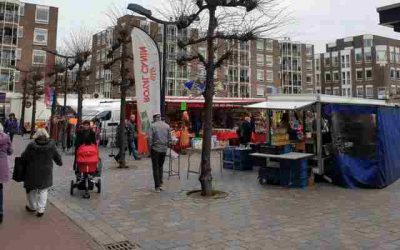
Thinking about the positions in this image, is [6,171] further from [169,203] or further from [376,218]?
[376,218]

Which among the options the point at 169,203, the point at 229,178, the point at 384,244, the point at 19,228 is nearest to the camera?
the point at 384,244

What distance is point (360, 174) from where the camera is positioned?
11.1 metres

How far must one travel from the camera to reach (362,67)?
91.2 meters

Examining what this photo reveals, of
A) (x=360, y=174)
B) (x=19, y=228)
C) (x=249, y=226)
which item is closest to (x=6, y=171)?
(x=19, y=228)

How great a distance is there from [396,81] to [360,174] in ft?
282

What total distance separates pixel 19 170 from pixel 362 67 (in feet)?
301

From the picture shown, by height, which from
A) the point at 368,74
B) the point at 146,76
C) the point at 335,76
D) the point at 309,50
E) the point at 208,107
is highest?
the point at 309,50

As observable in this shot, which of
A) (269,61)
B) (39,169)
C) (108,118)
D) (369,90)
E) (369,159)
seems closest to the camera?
(39,169)

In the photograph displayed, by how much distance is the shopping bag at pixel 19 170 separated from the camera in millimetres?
8062

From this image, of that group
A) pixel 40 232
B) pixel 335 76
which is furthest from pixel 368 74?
pixel 40 232

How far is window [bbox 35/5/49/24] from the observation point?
6438 centimetres

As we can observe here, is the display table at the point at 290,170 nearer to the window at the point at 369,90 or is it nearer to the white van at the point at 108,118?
the white van at the point at 108,118

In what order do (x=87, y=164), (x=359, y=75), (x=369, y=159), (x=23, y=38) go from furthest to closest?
(x=359, y=75) → (x=23, y=38) → (x=369, y=159) → (x=87, y=164)

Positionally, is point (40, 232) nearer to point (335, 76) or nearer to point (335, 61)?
point (335, 76)
